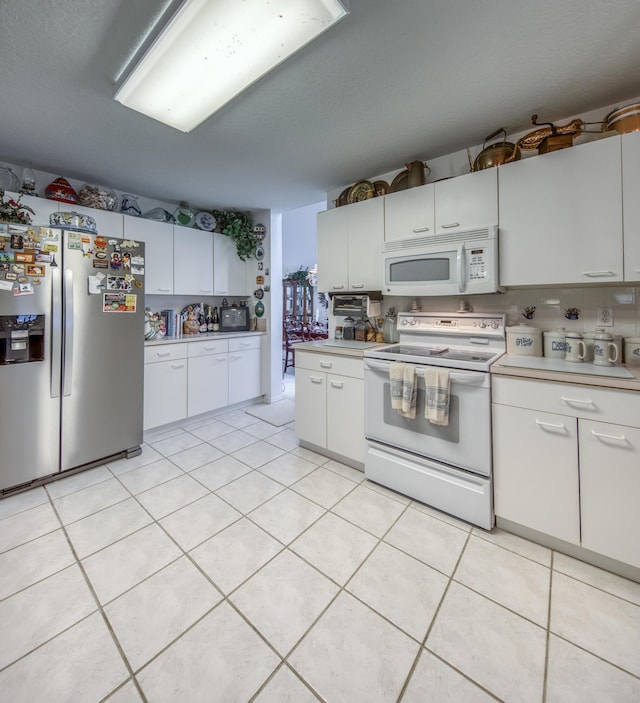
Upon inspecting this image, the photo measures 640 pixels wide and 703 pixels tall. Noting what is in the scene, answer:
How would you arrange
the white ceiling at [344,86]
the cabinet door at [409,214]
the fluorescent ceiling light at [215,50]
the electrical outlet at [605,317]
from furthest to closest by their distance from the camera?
the cabinet door at [409,214]
the electrical outlet at [605,317]
the white ceiling at [344,86]
the fluorescent ceiling light at [215,50]

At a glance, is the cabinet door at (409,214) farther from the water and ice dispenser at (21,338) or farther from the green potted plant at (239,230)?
the water and ice dispenser at (21,338)

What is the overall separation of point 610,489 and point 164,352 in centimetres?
336

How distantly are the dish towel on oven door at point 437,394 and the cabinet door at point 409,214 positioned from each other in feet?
3.62

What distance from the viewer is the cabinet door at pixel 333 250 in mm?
2836

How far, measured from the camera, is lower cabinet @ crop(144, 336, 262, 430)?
309 centimetres

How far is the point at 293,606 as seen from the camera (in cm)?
132

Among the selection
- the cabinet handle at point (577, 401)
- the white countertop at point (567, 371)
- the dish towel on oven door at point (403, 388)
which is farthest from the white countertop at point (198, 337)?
the cabinet handle at point (577, 401)

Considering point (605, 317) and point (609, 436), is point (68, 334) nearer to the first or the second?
point (609, 436)

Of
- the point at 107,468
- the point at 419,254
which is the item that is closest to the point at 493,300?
the point at 419,254

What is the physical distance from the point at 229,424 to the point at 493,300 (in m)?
2.76

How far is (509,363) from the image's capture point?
1.78 meters

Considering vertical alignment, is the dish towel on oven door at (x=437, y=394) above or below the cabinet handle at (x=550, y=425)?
above

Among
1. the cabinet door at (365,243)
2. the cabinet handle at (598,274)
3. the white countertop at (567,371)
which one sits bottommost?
the white countertop at (567,371)

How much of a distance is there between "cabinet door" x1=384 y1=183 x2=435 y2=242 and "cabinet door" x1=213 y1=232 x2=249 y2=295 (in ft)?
7.18
